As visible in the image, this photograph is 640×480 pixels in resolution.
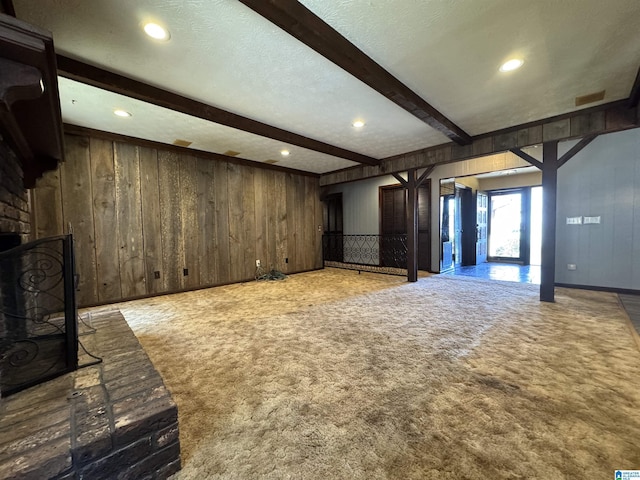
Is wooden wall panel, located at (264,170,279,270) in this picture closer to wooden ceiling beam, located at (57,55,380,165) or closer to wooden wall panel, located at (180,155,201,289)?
wooden wall panel, located at (180,155,201,289)

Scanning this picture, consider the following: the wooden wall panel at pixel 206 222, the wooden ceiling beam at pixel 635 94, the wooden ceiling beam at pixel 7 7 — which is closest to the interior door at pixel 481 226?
the wooden ceiling beam at pixel 635 94

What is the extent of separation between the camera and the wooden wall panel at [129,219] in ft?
12.6

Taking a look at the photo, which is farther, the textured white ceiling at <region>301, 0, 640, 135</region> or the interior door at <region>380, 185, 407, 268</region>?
the interior door at <region>380, 185, 407, 268</region>

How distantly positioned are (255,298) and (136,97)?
2.77m

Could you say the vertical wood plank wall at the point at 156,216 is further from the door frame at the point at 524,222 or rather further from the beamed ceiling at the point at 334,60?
the door frame at the point at 524,222

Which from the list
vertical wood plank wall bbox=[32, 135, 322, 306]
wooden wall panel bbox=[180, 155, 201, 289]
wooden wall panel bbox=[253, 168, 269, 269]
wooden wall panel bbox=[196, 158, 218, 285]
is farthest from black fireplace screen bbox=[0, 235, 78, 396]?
wooden wall panel bbox=[253, 168, 269, 269]

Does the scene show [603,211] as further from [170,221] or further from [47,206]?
[47,206]

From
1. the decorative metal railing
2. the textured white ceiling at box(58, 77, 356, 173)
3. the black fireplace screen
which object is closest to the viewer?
the black fireplace screen

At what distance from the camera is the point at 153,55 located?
2008mm

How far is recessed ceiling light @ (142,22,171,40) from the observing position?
1.70 metres

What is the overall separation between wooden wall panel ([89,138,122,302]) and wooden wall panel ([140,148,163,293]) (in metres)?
0.36

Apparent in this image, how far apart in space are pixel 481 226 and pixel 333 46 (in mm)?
7240

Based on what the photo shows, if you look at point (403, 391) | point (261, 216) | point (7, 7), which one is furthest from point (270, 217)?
point (403, 391)

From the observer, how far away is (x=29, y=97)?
1092 mm
